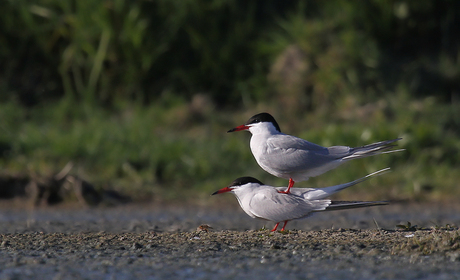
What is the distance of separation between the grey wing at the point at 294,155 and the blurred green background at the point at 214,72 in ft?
12.0

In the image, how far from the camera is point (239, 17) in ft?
34.4

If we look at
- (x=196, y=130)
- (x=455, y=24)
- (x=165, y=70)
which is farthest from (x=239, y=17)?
(x=455, y=24)

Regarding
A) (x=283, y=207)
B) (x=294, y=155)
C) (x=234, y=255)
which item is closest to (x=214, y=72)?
(x=294, y=155)

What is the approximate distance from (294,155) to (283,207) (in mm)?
381

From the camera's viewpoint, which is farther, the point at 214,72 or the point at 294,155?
the point at 214,72

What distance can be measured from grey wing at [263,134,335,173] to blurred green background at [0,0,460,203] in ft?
12.0

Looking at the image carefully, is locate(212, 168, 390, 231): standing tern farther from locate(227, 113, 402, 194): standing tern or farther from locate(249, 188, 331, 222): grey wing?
locate(227, 113, 402, 194): standing tern

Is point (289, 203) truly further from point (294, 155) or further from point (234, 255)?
point (234, 255)

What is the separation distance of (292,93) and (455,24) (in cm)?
298

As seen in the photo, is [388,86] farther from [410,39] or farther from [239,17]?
[239,17]

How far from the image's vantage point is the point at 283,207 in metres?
4.56

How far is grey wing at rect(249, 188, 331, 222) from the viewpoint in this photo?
455 centimetres

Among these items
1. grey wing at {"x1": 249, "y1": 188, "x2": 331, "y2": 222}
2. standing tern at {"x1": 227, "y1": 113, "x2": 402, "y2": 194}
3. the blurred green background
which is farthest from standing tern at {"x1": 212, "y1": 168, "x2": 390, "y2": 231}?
the blurred green background

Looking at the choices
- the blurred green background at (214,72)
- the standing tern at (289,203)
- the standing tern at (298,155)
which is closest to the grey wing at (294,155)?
the standing tern at (298,155)
